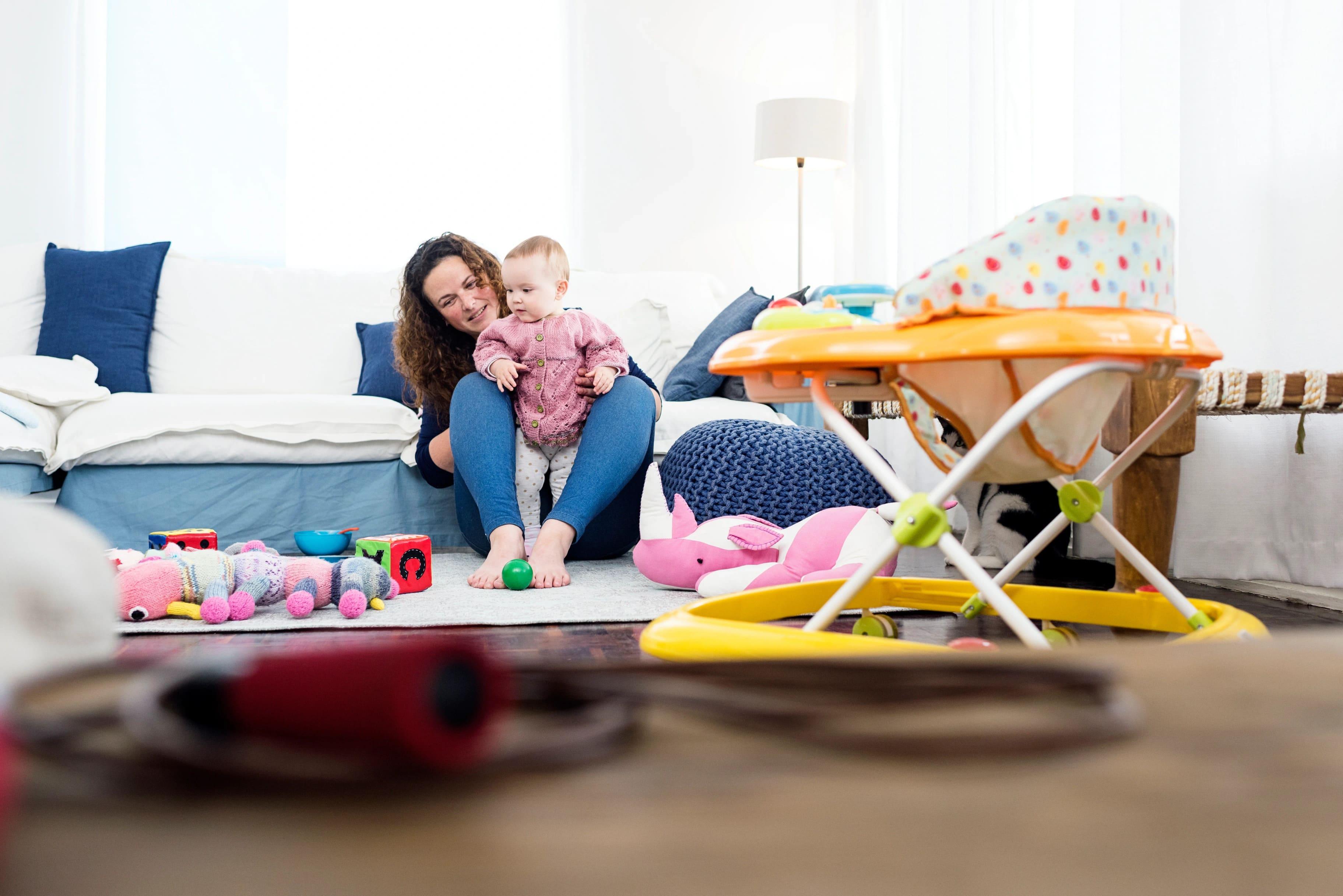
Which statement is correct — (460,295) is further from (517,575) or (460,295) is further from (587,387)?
(517,575)

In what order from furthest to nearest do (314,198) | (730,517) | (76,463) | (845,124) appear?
(314,198)
(845,124)
(76,463)
(730,517)

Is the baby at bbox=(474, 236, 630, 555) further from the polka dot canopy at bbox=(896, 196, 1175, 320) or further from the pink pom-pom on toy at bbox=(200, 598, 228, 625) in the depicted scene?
the polka dot canopy at bbox=(896, 196, 1175, 320)

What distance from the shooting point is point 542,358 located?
6.37 ft

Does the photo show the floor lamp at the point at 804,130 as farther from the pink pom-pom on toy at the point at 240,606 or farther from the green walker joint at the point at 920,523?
the green walker joint at the point at 920,523

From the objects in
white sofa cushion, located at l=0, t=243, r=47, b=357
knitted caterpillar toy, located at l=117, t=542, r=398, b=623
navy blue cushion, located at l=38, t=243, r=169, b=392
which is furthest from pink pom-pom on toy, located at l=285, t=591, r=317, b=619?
white sofa cushion, located at l=0, t=243, r=47, b=357

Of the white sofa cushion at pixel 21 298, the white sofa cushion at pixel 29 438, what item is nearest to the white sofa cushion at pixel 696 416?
the white sofa cushion at pixel 29 438

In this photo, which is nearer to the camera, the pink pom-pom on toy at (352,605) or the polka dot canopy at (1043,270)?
the polka dot canopy at (1043,270)

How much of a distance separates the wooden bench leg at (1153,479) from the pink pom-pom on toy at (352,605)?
1.13 meters

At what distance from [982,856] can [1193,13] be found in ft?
6.43

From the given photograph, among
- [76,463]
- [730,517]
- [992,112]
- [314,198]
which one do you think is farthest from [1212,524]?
[314,198]

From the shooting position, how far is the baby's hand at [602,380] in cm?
190

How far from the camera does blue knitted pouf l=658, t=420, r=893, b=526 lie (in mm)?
1743

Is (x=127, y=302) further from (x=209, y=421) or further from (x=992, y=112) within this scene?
(x=992, y=112)

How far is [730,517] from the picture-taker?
5.39 feet
